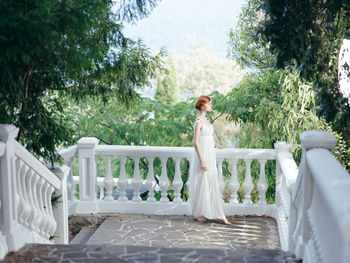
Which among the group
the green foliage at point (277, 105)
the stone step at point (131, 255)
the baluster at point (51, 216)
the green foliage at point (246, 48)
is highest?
the green foliage at point (246, 48)

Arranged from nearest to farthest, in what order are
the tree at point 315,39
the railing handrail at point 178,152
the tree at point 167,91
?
the tree at point 315,39 < the railing handrail at point 178,152 < the tree at point 167,91

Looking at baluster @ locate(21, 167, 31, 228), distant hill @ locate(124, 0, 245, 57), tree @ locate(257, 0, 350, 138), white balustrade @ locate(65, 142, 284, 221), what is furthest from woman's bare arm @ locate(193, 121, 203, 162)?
distant hill @ locate(124, 0, 245, 57)

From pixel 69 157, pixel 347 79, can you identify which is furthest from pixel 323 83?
pixel 69 157

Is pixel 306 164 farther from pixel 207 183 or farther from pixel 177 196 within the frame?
pixel 177 196

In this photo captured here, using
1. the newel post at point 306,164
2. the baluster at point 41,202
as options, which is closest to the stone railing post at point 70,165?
the baluster at point 41,202

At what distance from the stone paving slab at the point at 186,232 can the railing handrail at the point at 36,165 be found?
127 cm

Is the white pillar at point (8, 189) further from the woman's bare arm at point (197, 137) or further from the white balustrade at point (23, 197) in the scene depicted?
the woman's bare arm at point (197, 137)

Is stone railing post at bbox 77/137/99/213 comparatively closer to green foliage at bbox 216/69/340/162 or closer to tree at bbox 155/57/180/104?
green foliage at bbox 216/69/340/162

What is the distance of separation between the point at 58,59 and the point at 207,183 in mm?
3029

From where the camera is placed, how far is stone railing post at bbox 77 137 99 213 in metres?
6.56

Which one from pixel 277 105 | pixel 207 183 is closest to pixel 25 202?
pixel 207 183

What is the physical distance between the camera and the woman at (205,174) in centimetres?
612

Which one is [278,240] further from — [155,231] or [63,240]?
[63,240]

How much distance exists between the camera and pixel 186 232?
596 cm
